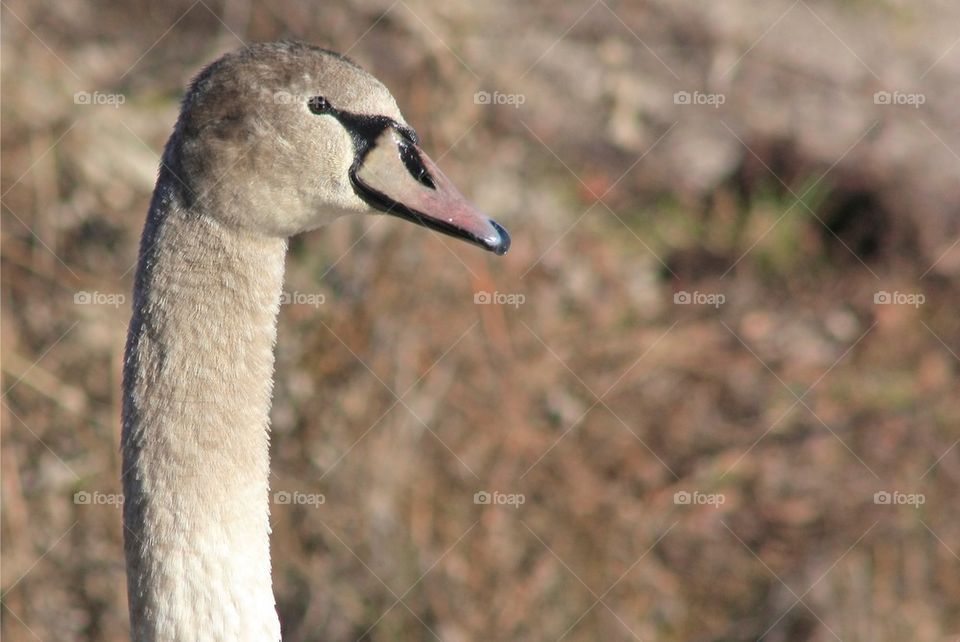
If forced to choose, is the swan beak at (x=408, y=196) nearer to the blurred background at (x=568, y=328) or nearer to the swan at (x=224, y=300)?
the swan at (x=224, y=300)

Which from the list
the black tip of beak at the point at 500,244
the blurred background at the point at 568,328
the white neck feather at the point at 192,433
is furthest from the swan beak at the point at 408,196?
the blurred background at the point at 568,328

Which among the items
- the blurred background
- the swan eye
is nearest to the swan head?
the swan eye

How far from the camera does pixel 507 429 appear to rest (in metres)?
5.48

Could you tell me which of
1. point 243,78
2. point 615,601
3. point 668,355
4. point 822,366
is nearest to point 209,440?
point 243,78

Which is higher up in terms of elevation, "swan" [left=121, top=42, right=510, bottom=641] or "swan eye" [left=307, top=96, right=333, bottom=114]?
"swan eye" [left=307, top=96, right=333, bottom=114]

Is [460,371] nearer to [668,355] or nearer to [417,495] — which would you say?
[417,495]

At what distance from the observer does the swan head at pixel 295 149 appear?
8.61 feet

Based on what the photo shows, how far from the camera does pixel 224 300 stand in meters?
2.61

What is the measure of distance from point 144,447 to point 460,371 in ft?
9.35

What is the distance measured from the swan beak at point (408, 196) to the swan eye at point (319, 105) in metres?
0.10

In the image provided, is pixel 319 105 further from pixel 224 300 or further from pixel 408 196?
pixel 224 300

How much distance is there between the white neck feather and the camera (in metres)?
2.58

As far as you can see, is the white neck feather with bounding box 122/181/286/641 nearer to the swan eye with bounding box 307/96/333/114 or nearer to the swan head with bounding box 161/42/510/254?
the swan head with bounding box 161/42/510/254

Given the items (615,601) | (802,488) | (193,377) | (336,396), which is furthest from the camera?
(802,488)
